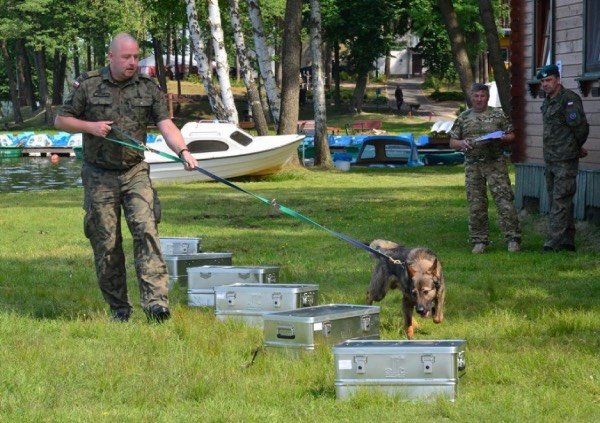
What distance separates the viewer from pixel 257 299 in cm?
921

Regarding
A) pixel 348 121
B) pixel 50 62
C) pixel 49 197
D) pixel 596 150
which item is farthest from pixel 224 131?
pixel 50 62

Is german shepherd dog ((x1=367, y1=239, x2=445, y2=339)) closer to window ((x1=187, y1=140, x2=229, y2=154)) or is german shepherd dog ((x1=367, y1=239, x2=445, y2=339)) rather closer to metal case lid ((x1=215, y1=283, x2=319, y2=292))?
metal case lid ((x1=215, y1=283, x2=319, y2=292))

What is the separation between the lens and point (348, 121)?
219 ft

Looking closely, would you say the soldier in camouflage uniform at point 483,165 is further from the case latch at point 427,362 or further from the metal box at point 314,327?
the case latch at point 427,362

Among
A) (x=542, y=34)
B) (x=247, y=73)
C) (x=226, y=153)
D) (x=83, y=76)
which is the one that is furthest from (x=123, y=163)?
(x=247, y=73)

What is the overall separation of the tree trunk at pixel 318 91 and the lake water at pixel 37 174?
692 centimetres

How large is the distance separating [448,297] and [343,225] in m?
8.11

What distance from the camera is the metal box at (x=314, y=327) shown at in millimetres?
7809

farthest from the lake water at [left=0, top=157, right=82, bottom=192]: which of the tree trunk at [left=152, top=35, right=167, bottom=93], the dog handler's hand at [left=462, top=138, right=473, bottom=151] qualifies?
the dog handler's hand at [left=462, top=138, right=473, bottom=151]

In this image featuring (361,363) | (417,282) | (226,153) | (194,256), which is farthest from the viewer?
(226,153)

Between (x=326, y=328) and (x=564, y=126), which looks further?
(x=564, y=126)

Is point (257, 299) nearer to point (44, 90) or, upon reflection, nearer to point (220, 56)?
point (220, 56)

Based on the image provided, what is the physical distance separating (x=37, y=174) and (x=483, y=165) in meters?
29.1

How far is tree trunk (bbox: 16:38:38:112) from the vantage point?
8194cm
